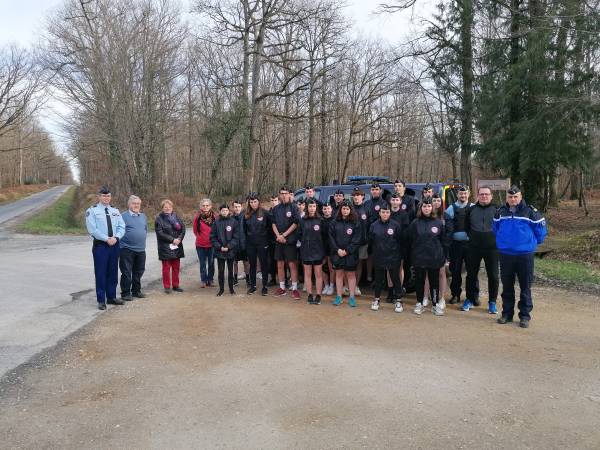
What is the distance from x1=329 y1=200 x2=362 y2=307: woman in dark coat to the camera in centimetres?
719

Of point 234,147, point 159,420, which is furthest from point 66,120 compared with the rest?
point 159,420

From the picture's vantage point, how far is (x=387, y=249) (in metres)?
6.96

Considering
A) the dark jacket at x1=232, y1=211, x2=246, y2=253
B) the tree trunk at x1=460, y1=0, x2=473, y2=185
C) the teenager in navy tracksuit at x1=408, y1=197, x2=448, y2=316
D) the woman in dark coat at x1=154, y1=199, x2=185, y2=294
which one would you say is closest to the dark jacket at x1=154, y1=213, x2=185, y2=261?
the woman in dark coat at x1=154, y1=199, x2=185, y2=294

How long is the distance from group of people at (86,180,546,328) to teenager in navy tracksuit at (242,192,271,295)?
18 millimetres

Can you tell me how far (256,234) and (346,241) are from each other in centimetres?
177

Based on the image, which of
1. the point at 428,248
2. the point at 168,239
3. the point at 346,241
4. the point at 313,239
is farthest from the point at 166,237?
the point at 428,248

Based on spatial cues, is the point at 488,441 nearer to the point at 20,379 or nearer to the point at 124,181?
the point at 20,379

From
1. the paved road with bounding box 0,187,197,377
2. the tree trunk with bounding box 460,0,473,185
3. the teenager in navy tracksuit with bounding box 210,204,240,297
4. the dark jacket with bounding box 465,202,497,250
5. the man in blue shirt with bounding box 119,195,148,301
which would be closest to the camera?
the paved road with bounding box 0,187,197,377

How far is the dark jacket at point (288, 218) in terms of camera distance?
25.7ft

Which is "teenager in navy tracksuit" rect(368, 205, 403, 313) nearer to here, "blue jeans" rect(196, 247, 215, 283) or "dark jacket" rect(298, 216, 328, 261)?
"dark jacket" rect(298, 216, 328, 261)

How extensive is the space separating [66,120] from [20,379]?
2322cm

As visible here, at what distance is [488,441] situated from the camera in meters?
3.31

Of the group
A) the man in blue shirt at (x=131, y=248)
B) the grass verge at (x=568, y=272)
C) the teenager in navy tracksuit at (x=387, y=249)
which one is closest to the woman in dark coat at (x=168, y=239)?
the man in blue shirt at (x=131, y=248)

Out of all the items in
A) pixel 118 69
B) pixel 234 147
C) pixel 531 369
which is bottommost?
pixel 531 369
